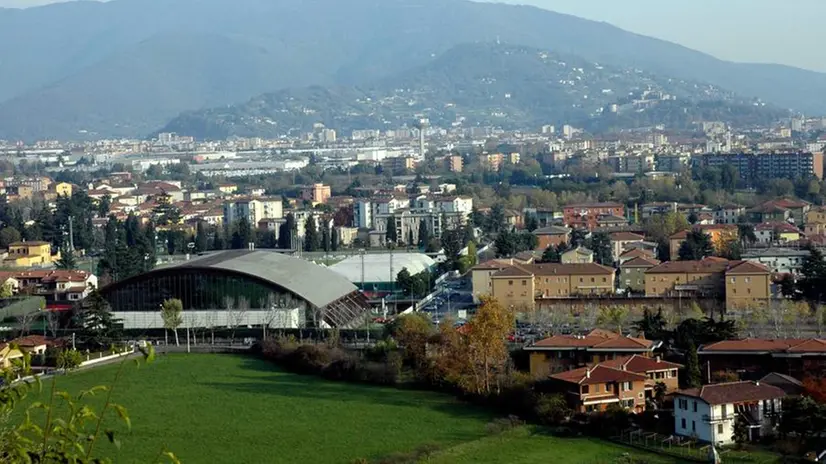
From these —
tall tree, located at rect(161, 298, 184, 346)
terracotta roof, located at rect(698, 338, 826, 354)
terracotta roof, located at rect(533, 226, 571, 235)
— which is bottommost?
terracotta roof, located at rect(698, 338, 826, 354)

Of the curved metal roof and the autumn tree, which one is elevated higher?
the curved metal roof

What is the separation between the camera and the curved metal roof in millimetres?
17906

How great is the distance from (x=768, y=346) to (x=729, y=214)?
1812 cm

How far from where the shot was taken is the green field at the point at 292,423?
10.1m

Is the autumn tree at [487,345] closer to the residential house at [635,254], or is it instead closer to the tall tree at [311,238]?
the residential house at [635,254]

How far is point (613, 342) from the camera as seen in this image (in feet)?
43.6

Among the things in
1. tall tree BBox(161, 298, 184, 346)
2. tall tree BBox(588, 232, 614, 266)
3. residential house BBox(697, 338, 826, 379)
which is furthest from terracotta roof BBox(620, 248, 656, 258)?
residential house BBox(697, 338, 826, 379)

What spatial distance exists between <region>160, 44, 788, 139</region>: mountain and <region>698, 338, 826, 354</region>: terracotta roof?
77113 millimetres

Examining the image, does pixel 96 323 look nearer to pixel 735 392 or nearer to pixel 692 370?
pixel 692 370

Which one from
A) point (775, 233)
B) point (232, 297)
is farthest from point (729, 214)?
point (232, 297)

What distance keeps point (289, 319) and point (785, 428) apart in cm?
851

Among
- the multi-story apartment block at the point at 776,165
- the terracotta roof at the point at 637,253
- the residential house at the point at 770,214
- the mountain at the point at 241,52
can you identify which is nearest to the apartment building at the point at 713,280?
the terracotta roof at the point at 637,253

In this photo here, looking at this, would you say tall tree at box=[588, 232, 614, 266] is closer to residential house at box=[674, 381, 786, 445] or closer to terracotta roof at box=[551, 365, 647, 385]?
terracotta roof at box=[551, 365, 647, 385]

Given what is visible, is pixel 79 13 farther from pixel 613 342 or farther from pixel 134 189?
pixel 613 342
